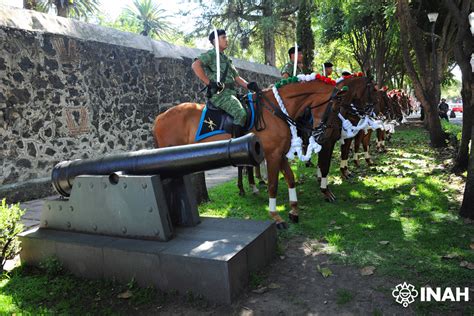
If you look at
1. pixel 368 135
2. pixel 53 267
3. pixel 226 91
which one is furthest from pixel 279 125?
pixel 368 135

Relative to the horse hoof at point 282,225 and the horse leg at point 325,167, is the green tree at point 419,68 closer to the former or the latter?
the horse leg at point 325,167

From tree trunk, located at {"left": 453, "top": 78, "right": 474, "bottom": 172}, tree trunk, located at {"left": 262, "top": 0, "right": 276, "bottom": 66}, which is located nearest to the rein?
tree trunk, located at {"left": 453, "top": 78, "right": 474, "bottom": 172}

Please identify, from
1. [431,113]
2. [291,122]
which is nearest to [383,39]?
[431,113]

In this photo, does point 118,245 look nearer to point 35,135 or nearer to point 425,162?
point 35,135

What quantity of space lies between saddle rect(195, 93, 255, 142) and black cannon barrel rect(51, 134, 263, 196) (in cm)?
210

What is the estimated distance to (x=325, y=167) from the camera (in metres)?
6.61

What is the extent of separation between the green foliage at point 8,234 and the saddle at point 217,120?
2591mm

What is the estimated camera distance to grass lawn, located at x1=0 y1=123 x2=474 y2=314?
3266 mm

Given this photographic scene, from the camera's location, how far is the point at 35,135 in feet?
24.2

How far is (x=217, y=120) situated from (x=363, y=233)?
8.31 feet

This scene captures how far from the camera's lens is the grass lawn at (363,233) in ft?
10.7

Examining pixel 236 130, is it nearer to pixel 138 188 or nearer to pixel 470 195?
pixel 138 188

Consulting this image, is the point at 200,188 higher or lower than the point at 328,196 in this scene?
higher

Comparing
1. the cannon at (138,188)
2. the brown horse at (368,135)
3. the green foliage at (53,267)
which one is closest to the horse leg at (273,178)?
the cannon at (138,188)
